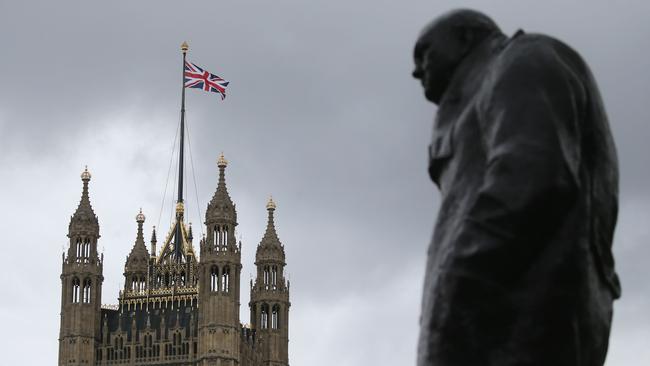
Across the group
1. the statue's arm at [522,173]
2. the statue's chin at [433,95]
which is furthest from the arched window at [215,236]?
the statue's arm at [522,173]

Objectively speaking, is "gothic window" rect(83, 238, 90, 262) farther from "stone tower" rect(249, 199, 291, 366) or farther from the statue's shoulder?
the statue's shoulder

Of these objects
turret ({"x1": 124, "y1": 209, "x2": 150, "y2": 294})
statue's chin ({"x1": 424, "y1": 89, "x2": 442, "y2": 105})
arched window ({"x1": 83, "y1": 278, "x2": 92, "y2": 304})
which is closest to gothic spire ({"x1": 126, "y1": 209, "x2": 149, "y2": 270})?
turret ({"x1": 124, "y1": 209, "x2": 150, "y2": 294})

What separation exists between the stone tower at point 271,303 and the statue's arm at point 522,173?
87.5 m

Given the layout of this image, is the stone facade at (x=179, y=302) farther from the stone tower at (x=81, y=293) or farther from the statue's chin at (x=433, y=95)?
the statue's chin at (x=433, y=95)

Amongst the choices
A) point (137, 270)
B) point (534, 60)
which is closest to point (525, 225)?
point (534, 60)

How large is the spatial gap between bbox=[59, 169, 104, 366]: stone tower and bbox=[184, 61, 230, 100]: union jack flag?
8391 millimetres

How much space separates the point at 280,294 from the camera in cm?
9362

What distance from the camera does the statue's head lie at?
620 centimetres

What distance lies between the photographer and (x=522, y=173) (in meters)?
5.53

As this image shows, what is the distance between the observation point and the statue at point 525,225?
5582mm

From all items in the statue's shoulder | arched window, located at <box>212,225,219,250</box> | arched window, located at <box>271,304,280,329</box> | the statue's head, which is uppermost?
arched window, located at <box>212,225,219,250</box>

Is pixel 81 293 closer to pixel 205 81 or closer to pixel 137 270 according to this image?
pixel 137 270

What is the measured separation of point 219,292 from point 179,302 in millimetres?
6573

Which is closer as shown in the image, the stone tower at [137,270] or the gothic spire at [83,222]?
the gothic spire at [83,222]
